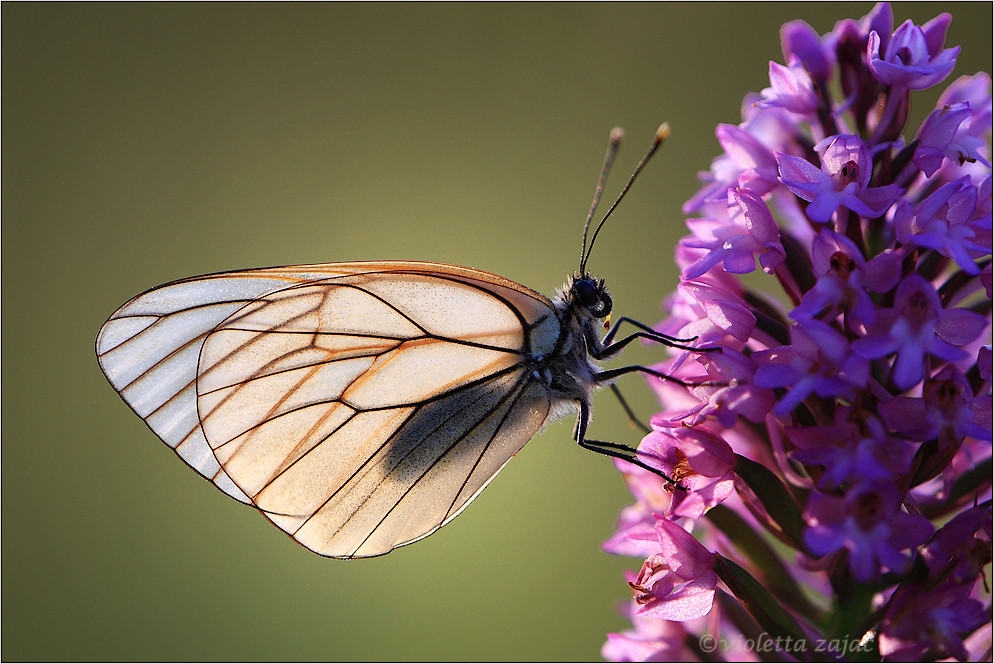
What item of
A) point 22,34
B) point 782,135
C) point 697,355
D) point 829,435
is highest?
point 22,34

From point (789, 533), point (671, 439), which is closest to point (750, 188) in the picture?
point (671, 439)

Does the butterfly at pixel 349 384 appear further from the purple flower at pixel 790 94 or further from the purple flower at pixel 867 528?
the purple flower at pixel 867 528

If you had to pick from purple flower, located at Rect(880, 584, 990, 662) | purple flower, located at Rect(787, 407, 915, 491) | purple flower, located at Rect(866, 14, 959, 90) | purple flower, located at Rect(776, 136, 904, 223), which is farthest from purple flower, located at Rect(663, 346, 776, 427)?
purple flower, located at Rect(866, 14, 959, 90)

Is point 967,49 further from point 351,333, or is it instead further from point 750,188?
point 351,333

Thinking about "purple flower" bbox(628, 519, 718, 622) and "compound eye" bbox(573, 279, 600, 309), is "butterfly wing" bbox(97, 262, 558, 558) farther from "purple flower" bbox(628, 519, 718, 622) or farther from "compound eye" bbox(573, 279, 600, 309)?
"purple flower" bbox(628, 519, 718, 622)

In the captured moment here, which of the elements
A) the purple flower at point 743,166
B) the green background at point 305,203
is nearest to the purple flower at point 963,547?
the purple flower at point 743,166

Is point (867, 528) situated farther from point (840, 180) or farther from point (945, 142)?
point (945, 142)
